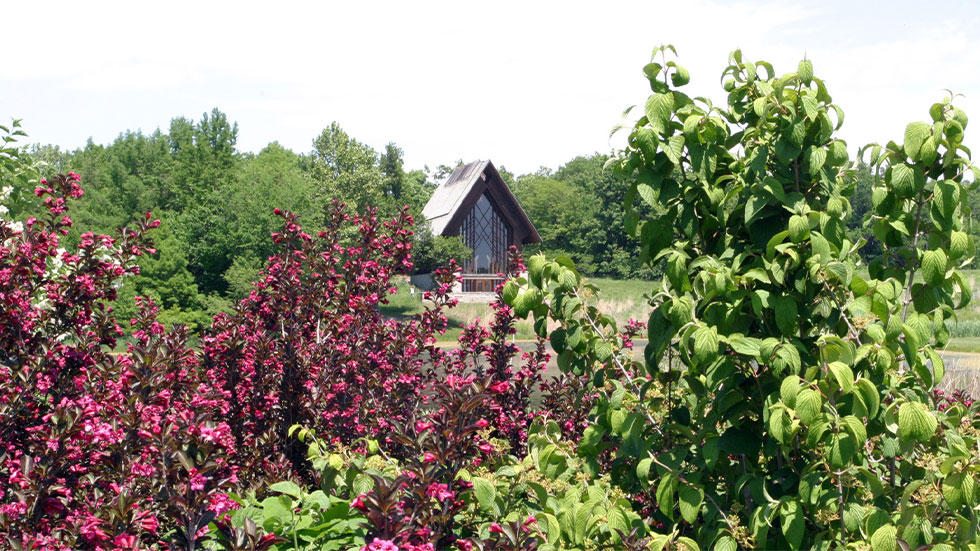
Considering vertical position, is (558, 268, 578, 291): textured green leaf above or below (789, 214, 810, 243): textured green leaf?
below

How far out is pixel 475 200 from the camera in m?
45.7

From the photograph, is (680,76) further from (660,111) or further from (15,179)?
(15,179)

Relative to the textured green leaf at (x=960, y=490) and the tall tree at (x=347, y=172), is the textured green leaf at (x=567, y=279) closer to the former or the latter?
the textured green leaf at (x=960, y=490)

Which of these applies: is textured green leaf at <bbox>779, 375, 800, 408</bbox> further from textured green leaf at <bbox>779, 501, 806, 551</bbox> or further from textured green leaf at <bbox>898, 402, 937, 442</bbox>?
textured green leaf at <bbox>779, 501, 806, 551</bbox>

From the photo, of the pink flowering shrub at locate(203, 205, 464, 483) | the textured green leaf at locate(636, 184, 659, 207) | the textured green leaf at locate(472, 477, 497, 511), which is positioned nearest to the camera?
the textured green leaf at locate(472, 477, 497, 511)

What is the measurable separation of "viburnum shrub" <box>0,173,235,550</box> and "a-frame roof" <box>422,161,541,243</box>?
39.2 meters

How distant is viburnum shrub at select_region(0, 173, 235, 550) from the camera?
3.05m

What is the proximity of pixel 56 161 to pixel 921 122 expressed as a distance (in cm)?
11022

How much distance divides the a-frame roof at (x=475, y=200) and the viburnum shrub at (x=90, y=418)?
129ft

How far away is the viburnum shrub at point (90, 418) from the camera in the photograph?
10.0 ft

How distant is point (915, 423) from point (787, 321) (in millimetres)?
594

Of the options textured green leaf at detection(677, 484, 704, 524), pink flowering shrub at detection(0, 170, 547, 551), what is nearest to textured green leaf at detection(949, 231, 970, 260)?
textured green leaf at detection(677, 484, 704, 524)

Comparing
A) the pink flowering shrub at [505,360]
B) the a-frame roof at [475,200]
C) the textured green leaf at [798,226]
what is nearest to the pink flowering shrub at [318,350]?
the pink flowering shrub at [505,360]

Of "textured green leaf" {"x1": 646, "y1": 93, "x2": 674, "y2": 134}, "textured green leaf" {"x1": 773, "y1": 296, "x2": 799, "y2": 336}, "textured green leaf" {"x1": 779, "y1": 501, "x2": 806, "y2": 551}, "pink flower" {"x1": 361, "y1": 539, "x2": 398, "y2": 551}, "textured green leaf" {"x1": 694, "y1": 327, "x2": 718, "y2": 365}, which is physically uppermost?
"textured green leaf" {"x1": 646, "y1": 93, "x2": 674, "y2": 134}
